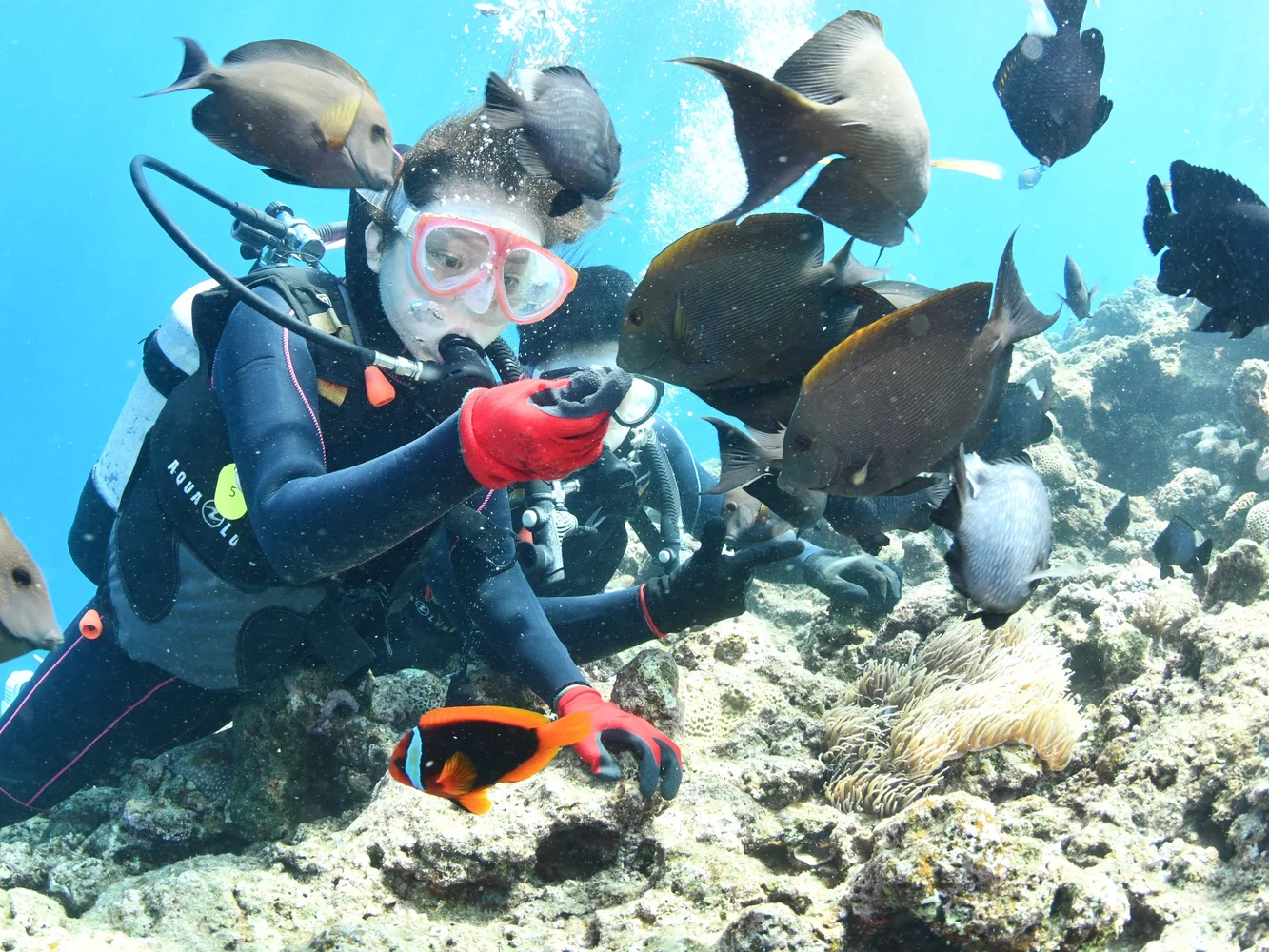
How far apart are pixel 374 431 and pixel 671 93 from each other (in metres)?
57.6

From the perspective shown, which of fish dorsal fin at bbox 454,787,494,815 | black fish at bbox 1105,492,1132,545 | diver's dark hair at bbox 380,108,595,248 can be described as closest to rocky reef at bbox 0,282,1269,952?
fish dorsal fin at bbox 454,787,494,815

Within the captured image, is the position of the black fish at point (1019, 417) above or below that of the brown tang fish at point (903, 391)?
below

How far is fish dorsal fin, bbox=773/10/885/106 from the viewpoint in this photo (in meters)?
1.47

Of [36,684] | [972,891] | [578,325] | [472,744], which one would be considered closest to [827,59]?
[472,744]

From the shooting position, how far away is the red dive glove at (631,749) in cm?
Result: 212

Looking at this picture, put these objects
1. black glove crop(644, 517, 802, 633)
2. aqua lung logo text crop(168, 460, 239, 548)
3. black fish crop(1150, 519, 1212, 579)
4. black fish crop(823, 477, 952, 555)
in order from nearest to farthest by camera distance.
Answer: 1. black fish crop(823, 477, 952, 555)
2. aqua lung logo text crop(168, 460, 239, 548)
3. black glove crop(644, 517, 802, 633)
4. black fish crop(1150, 519, 1212, 579)

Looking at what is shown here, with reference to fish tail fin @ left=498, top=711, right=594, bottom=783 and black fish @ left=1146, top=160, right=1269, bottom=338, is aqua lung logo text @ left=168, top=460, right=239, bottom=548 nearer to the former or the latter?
fish tail fin @ left=498, top=711, right=594, bottom=783

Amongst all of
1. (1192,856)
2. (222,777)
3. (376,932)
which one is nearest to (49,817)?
(222,777)

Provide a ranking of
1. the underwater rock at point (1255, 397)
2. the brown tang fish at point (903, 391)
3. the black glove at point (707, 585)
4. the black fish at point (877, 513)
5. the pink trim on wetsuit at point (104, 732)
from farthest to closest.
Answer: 1. the underwater rock at point (1255, 397)
2. the black glove at point (707, 585)
3. the pink trim on wetsuit at point (104, 732)
4. the black fish at point (877, 513)
5. the brown tang fish at point (903, 391)

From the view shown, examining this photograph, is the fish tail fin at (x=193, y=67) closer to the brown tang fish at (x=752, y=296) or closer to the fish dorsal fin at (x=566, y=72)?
the fish dorsal fin at (x=566, y=72)

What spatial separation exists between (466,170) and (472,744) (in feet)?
6.85

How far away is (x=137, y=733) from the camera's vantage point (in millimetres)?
3170

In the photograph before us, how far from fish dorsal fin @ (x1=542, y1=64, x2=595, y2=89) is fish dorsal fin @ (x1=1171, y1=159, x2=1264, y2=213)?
5.67 feet

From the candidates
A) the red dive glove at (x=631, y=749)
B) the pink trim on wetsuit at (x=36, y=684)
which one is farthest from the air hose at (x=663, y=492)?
the pink trim on wetsuit at (x=36, y=684)
